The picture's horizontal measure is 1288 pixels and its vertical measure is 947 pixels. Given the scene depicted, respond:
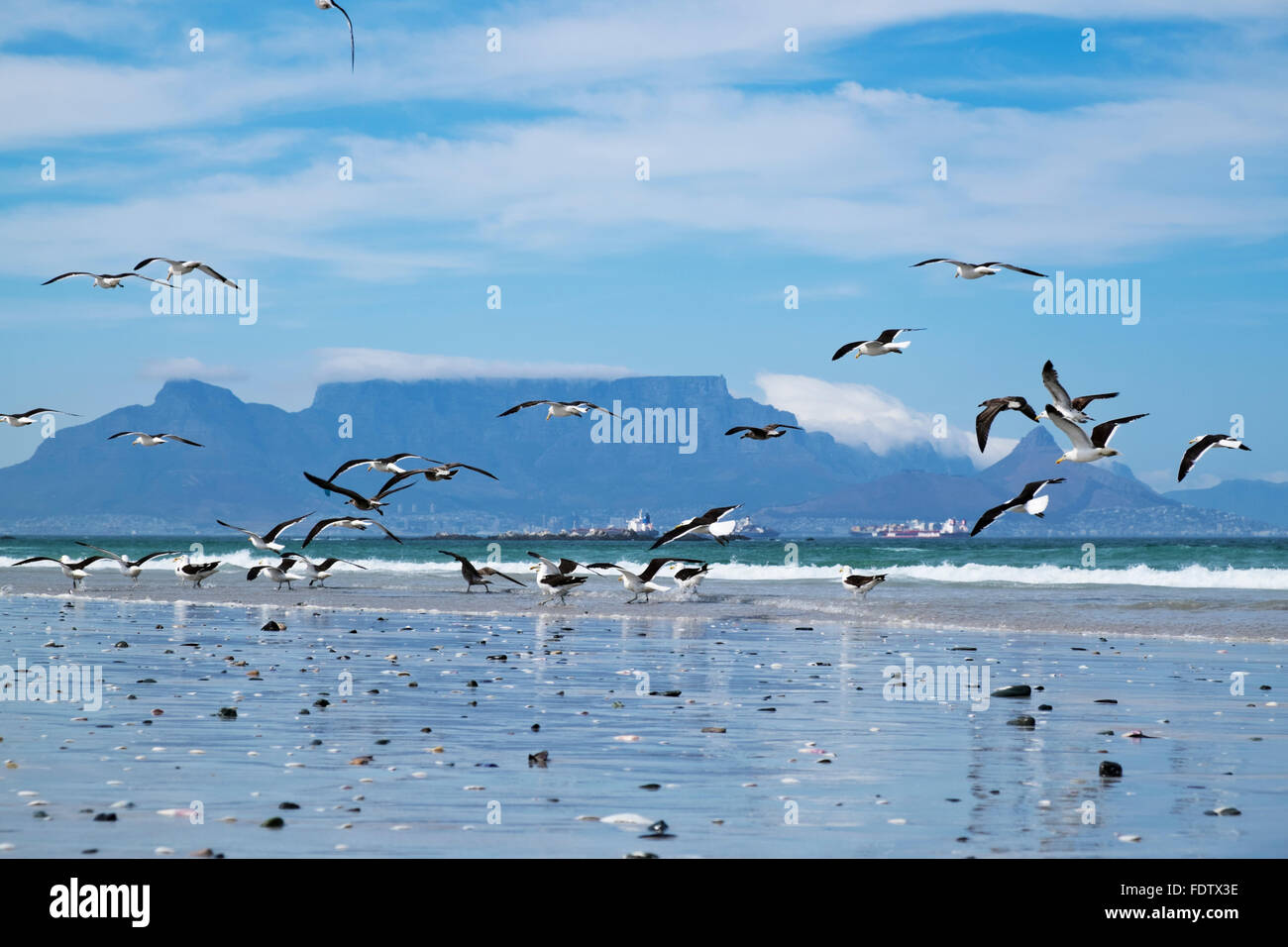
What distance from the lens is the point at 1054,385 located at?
17219mm

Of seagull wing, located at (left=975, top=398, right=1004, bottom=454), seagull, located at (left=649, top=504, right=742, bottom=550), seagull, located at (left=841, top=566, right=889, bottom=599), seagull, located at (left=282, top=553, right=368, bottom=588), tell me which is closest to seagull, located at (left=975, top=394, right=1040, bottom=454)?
seagull wing, located at (left=975, top=398, right=1004, bottom=454)

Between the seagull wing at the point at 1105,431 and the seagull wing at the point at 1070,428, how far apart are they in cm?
9

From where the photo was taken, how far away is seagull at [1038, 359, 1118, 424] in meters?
16.8

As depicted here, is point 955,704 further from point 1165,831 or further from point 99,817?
point 99,817

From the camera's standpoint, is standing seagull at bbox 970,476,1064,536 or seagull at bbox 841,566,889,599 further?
seagull at bbox 841,566,889,599

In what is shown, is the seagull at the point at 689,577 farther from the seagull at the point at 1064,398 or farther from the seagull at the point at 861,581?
the seagull at the point at 1064,398

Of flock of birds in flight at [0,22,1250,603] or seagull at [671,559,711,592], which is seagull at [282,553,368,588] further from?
seagull at [671,559,711,592]

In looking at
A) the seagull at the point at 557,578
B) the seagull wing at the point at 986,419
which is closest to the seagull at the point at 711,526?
the seagull wing at the point at 986,419

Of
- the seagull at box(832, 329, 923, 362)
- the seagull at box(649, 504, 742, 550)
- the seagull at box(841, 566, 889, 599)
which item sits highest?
the seagull at box(832, 329, 923, 362)

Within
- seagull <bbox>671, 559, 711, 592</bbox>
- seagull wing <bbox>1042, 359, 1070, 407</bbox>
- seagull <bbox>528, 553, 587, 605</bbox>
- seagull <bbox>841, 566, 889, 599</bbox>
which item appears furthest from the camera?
seagull <bbox>671, 559, 711, 592</bbox>

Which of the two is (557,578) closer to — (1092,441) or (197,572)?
(197,572)

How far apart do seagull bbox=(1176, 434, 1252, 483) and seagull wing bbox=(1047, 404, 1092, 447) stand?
1296 mm

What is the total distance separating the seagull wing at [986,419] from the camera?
1905 cm

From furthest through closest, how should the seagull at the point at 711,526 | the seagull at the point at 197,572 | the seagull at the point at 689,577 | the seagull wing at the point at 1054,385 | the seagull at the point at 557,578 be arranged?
the seagull at the point at 197,572 < the seagull at the point at 689,577 < the seagull at the point at 557,578 < the seagull at the point at 711,526 < the seagull wing at the point at 1054,385
